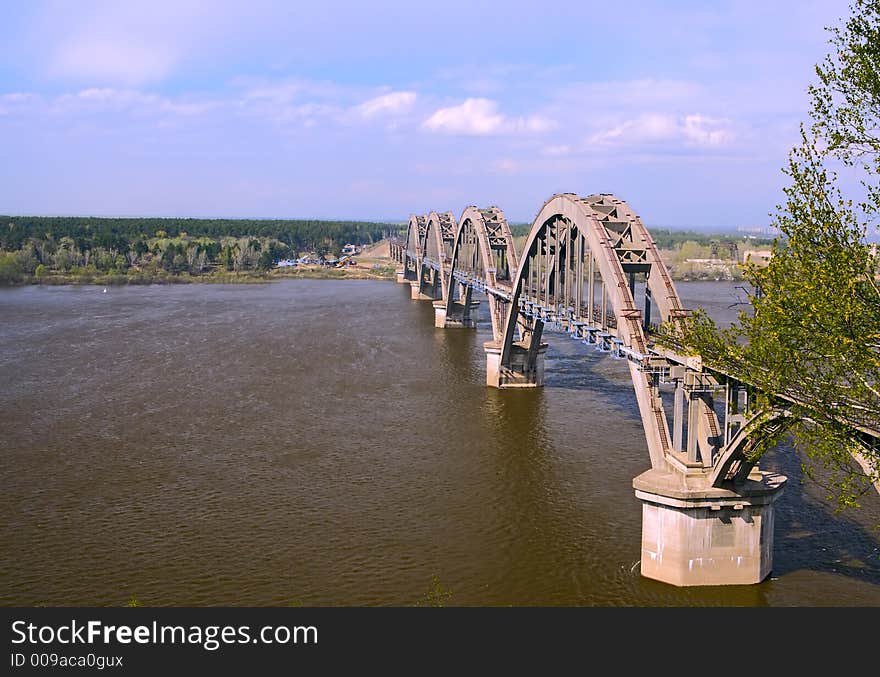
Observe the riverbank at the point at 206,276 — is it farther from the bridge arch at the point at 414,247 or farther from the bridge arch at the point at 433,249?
the bridge arch at the point at 433,249

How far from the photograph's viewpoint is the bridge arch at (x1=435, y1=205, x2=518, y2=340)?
5012 cm

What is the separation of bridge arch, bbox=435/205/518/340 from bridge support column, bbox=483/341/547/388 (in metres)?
1.45

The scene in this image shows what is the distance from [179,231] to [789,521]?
180443 mm

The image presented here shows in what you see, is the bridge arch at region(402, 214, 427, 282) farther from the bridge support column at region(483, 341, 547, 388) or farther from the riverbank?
the bridge support column at region(483, 341, 547, 388)

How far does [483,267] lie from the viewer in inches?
2253

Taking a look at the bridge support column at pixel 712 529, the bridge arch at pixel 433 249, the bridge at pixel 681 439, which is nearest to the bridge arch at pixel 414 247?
the bridge arch at pixel 433 249

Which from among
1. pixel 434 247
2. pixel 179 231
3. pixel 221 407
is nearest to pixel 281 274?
pixel 434 247

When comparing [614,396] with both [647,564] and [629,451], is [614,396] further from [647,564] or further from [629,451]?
[647,564]

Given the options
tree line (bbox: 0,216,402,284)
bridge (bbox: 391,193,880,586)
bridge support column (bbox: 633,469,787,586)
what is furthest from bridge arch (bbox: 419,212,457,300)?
bridge support column (bbox: 633,469,787,586)

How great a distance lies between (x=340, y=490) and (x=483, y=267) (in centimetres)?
3035

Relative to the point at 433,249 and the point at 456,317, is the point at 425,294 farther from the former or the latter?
the point at 456,317

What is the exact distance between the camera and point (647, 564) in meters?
21.7

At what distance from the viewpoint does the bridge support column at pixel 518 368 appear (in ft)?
154

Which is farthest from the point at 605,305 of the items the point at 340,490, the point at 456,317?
the point at 456,317
